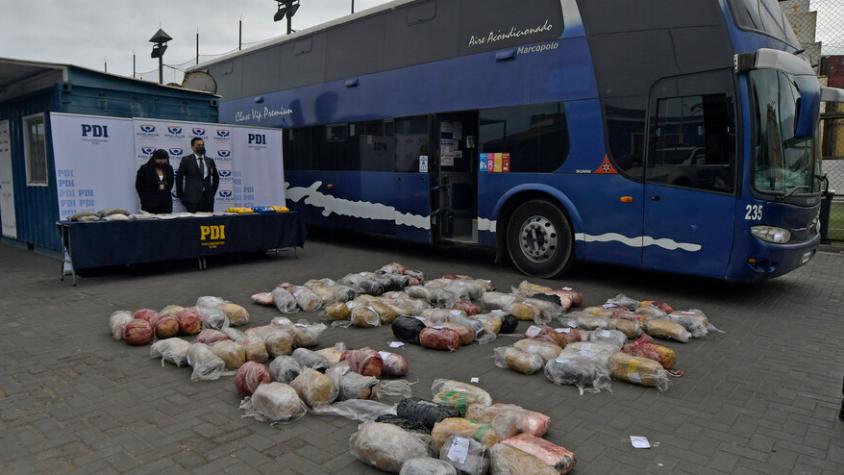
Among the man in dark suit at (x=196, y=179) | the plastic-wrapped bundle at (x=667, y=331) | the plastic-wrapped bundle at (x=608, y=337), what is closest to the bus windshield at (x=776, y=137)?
the plastic-wrapped bundle at (x=667, y=331)

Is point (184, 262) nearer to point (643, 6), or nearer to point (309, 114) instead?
point (309, 114)

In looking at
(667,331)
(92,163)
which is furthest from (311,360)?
(92,163)

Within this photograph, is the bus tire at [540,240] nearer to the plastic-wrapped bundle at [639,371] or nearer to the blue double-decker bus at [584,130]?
the blue double-decker bus at [584,130]

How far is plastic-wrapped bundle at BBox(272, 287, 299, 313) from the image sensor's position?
22.0 feet

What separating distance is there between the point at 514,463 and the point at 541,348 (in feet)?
6.71

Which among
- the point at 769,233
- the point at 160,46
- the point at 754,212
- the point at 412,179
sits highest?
the point at 160,46

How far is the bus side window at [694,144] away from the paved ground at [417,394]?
159cm

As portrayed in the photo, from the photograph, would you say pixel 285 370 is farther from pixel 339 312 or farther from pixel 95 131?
pixel 95 131

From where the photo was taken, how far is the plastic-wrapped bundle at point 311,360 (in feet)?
14.8

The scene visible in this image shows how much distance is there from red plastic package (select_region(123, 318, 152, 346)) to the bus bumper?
251 inches

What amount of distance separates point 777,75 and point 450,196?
5.20 metres

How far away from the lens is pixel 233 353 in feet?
15.6

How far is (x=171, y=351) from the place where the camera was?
485 cm

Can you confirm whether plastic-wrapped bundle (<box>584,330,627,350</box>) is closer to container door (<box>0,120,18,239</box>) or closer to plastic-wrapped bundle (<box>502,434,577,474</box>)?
plastic-wrapped bundle (<box>502,434,577,474</box>)
